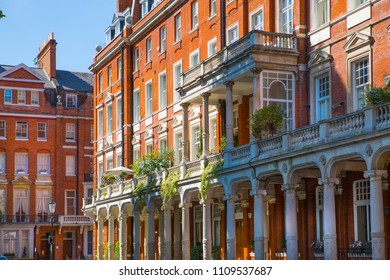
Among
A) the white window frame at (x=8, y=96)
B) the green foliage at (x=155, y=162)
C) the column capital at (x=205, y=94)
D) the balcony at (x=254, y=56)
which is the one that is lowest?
the green foliage at (x=155, y=162)

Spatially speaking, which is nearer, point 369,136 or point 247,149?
point 369,136

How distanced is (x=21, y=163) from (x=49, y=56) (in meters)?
9.50

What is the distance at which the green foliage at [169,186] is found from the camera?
39250 millimetres

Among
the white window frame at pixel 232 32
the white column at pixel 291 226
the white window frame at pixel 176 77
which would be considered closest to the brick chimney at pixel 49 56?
the white window frame at pixel 176 77


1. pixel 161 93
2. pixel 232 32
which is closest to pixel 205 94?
pixel 232 32

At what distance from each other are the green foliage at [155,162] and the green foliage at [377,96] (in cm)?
1835

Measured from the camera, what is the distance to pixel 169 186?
39.7 metres

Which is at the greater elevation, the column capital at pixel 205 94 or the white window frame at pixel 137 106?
the white window frame at pixel 137 106

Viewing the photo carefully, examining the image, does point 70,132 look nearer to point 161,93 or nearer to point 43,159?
point 43,159

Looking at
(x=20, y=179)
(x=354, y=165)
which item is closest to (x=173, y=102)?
(x=354, y=165)

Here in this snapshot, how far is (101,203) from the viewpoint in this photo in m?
52.5

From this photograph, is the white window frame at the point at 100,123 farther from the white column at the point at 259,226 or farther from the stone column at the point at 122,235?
the white column at the point at 259,226

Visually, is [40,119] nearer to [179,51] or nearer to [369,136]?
[179,51]

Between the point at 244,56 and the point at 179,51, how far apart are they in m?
12.9
